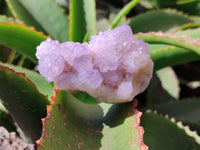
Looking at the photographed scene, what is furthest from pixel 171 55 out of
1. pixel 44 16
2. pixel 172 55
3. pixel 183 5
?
pixel 183 5

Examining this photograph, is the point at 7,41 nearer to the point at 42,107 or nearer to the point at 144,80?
the point at 42,107

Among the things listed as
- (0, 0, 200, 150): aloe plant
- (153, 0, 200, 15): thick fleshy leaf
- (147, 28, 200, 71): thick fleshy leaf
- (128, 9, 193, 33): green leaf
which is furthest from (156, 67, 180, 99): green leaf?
(153, 0, 200, 15): thick fleshy leaf

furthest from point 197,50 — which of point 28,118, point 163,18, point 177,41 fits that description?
point 163,18

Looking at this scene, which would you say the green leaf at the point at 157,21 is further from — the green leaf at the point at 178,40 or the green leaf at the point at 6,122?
the green leaf at the point at 6,122

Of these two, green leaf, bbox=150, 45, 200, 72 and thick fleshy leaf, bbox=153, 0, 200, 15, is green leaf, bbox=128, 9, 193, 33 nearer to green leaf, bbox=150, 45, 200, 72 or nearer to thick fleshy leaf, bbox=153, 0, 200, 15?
thick fleshy leaf, bbox=153, 0, 200, 15

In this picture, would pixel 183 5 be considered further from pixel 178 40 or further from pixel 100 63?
pixel 100 63

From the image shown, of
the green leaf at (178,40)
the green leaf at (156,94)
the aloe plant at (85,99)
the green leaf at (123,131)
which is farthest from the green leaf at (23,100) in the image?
the green leaf at (156,94)
